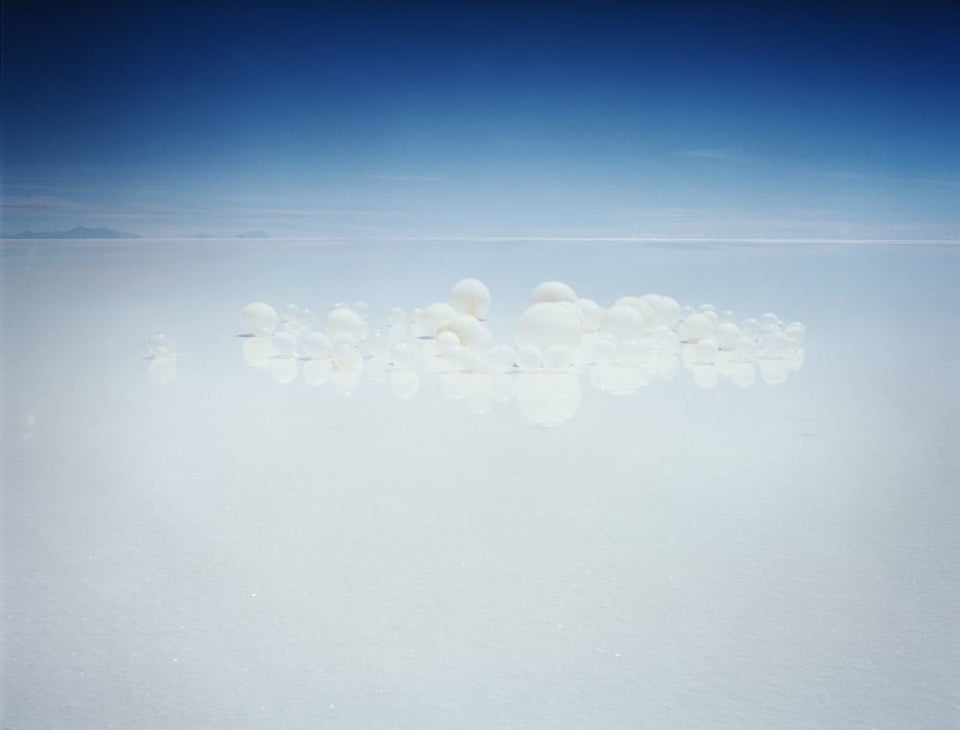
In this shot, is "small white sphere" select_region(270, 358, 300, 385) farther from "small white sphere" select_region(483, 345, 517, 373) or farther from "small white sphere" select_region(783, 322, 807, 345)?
"small white sphere" select_region(783, 322, 807, 345)

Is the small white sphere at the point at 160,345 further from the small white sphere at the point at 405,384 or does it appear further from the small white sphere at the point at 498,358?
the small white sphere at the point at 498,358

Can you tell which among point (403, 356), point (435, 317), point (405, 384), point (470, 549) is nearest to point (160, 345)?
point (403, 356)

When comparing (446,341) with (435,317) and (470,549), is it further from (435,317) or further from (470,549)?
(470,549)

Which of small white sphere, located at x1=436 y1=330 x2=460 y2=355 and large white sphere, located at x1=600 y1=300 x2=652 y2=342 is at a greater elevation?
large white sphere, located at x1=600 y1=300 x2=652 y2=342

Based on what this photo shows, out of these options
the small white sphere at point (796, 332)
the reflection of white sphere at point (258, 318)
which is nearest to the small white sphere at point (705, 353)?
the small white sphere at point (796, 332)

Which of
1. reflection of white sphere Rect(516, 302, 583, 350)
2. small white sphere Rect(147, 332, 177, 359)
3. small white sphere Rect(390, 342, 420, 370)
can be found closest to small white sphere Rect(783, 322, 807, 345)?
reflection of white sphere Rect(516, 302, 583, 350)

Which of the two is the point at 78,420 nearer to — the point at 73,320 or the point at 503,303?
the point at 73,320

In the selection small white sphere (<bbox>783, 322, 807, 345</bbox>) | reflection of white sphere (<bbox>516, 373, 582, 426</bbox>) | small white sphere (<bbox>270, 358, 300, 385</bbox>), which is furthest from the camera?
small white sphere (<bbox>783, 322, 807, 345</bbox>)

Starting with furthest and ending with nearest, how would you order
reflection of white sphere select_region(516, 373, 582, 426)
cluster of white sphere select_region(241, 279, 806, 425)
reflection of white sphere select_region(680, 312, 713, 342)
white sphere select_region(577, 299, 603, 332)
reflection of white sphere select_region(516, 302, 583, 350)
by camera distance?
white sphere select_region(577, 299, 603, 332) → reflection of white sphere select_region(680, 312, 713, 342) → reflection of white sphere select_region(516, 302, 583, 350) → cluster of white sphere select_region(241, 279, 806, 425) → reflection of white sphere select_region(516, 373, 582, 426)
